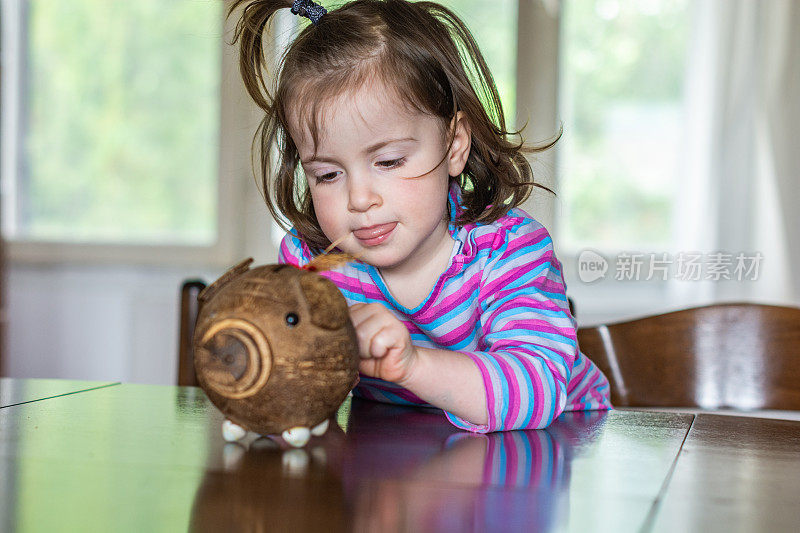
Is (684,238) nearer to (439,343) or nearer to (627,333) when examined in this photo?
(627,333)

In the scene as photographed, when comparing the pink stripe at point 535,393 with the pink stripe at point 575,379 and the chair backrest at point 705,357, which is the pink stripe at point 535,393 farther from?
the chair backrest at point 705,357

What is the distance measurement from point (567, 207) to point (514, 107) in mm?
373

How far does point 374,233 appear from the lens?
95 cm

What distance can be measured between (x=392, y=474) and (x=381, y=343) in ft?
0.51

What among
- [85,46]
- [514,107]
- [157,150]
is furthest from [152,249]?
[514,107]

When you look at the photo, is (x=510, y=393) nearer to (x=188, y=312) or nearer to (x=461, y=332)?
(x=461, y=332)

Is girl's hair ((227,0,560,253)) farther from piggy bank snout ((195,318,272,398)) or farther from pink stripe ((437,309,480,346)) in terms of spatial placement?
piggy bank snout ((195,318,272,398))

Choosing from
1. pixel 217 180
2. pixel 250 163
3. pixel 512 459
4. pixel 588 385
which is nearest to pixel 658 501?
pixel 512 459

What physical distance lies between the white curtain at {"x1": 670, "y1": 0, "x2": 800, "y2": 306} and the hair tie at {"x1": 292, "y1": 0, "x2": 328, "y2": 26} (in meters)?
1.85

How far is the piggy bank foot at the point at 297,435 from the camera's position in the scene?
65cm

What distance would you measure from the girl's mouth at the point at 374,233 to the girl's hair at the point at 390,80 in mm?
112

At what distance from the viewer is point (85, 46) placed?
3.08 m

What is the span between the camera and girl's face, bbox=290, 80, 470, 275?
0.92m

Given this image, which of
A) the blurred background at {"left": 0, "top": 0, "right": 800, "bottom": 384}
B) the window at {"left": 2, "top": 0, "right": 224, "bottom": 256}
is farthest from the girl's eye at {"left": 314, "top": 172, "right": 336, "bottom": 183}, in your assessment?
the window at {"left": 2, "top": 0, "right": 224, "bottom": 256}
